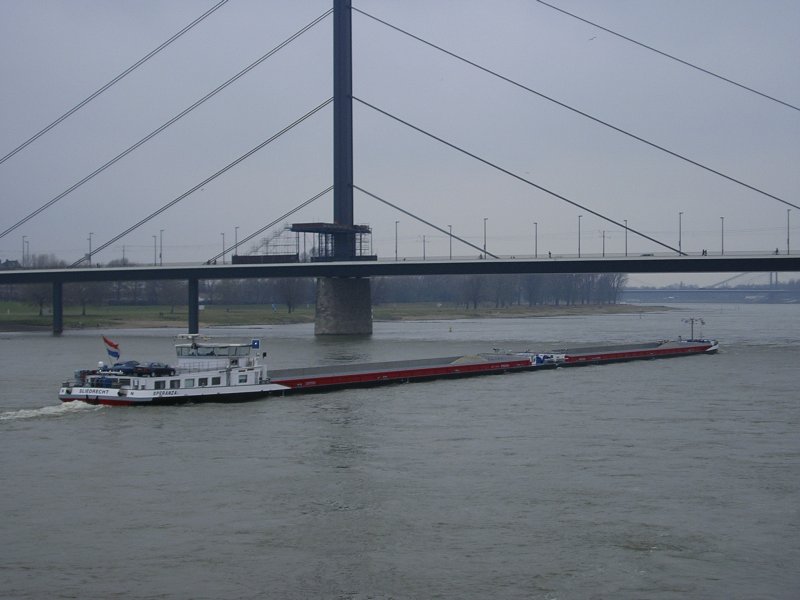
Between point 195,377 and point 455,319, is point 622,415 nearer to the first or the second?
point 195,377

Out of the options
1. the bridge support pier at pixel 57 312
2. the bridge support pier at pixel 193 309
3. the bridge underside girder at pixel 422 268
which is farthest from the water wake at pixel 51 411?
the bridge support pier at pixel 57 312

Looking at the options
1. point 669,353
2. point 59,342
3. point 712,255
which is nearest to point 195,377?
point 669,353

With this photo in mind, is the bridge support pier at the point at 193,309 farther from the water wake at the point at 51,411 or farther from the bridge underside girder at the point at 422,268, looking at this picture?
the water wake at the point at 51,411

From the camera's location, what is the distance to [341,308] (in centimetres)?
8475

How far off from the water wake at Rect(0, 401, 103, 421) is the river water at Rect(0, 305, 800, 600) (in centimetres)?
10

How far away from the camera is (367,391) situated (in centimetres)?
4216

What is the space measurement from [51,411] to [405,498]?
16.7m

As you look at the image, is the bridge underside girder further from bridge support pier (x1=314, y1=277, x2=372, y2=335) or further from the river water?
the river water

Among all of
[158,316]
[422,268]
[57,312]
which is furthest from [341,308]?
[158,316]

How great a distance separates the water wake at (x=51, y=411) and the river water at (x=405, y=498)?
10cm

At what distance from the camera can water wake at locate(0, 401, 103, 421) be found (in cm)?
3219

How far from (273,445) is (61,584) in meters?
11.9

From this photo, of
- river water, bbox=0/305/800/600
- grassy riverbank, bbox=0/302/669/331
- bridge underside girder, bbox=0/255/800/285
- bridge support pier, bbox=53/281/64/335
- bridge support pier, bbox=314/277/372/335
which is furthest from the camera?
grassy riverbank, bbox=0/302/669/331

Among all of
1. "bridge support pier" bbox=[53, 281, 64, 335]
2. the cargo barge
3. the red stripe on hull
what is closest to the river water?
the cargo barge
